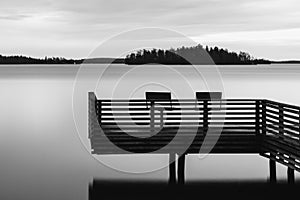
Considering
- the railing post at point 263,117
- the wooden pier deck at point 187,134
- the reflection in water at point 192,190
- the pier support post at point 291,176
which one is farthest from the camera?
the pier support post at point 291,176

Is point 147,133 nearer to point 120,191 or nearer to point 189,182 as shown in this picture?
point 120,191

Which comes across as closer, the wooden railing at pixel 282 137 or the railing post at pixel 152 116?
the wooden railing at pixel 282 137

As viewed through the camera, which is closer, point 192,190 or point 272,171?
point 192,190

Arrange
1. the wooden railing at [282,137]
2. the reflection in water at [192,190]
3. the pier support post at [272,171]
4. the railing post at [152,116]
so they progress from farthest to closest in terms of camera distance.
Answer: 1. the pier support post at [272,171]
2. the railing post at [152,116]
3. the reflection in water at [192,190]
4. the wooden railing at [282,137]

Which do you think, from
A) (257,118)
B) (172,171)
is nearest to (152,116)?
(172,171)

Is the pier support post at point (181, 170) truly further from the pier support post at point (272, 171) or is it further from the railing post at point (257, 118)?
the pier support post at point (272, 171)

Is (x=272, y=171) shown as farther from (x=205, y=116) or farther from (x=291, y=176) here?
(x=205, y=116)

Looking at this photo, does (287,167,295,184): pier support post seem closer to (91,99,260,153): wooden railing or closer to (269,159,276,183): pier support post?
(269,159,276,183): pier support post

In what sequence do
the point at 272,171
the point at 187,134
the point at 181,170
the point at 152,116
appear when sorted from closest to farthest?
the point at 187,134 < the point at 152,116 < the point at 181,170 < the point at 272,171

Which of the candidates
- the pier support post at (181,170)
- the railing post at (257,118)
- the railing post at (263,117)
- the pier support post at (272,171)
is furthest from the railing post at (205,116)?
the pier support post at (272,171)

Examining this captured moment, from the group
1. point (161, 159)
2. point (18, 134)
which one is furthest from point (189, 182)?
point (18, 134)

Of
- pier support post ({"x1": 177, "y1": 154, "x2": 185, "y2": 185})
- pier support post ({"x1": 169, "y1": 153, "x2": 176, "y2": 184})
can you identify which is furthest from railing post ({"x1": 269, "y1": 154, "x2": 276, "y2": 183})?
pier support post ({"x1": 169, "y1": 153, "x2": 176, "y2": 184})

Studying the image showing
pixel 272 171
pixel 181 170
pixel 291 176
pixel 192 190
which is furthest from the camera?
pixel 272 171

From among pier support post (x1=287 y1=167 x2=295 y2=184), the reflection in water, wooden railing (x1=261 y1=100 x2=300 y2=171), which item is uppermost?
wooden railing (x1=261 y1=100 x2=300 y2=171)
